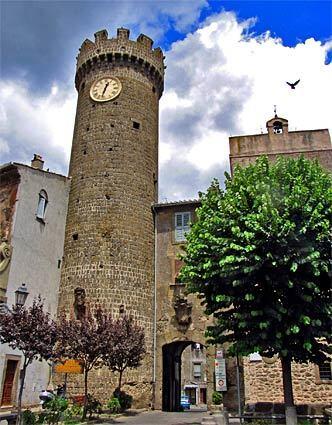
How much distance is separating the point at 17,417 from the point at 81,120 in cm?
1946

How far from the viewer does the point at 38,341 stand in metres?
14.1

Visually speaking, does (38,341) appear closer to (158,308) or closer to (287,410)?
(287,410)

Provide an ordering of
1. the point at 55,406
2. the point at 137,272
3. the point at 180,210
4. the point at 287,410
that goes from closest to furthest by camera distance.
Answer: the point at 287,410 < the point at 55,406 < the point at 137,272 < the point at 180,210

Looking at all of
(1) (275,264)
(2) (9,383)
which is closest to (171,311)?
(2) (9,383)

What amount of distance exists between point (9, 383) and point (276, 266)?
14315 millimetres

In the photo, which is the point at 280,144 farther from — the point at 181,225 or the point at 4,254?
the point at 4,254

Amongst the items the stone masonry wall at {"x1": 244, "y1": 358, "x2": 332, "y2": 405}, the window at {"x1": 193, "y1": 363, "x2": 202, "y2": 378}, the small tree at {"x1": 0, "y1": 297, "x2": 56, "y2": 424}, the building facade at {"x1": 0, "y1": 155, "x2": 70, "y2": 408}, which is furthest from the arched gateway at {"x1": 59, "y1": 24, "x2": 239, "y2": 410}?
the window at {"x1": 193, "y1": 363, "x2": 202, "y2": 378}

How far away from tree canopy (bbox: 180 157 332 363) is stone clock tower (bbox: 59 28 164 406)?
10.2m

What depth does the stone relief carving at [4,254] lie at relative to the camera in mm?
20000

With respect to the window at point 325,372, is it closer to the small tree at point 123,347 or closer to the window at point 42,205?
the small tree at point 123,347

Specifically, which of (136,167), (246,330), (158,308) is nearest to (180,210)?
(136,167)

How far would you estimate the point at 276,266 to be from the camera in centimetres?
1247

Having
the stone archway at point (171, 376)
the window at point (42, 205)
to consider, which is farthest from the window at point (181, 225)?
the window at point (42, 205)

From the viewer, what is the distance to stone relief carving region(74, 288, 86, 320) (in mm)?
22734
